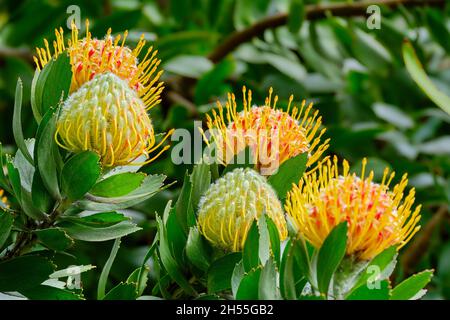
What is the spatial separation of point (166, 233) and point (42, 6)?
72cm

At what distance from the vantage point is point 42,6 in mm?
1150

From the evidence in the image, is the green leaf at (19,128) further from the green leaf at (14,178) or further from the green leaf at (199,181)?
the green leaf at (199,181)

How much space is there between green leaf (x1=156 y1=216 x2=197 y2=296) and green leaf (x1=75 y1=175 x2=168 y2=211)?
3cm

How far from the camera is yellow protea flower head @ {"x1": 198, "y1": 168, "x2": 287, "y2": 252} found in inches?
20.1

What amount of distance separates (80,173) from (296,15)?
2.47 feet

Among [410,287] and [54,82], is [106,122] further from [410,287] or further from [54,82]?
[410,287]

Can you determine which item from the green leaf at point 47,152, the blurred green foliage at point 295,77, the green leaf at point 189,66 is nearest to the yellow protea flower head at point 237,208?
the green leaf at point 47,152

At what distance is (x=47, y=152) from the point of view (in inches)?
19.6

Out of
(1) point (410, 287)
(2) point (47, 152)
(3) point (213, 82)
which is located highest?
(3) point (213, 82)

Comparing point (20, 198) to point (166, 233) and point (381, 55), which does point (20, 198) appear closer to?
point (166, 233)

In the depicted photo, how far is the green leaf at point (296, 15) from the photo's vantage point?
3.83ft

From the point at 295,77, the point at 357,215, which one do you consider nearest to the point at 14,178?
the point at 357,215

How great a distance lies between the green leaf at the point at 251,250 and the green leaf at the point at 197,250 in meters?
0.06
